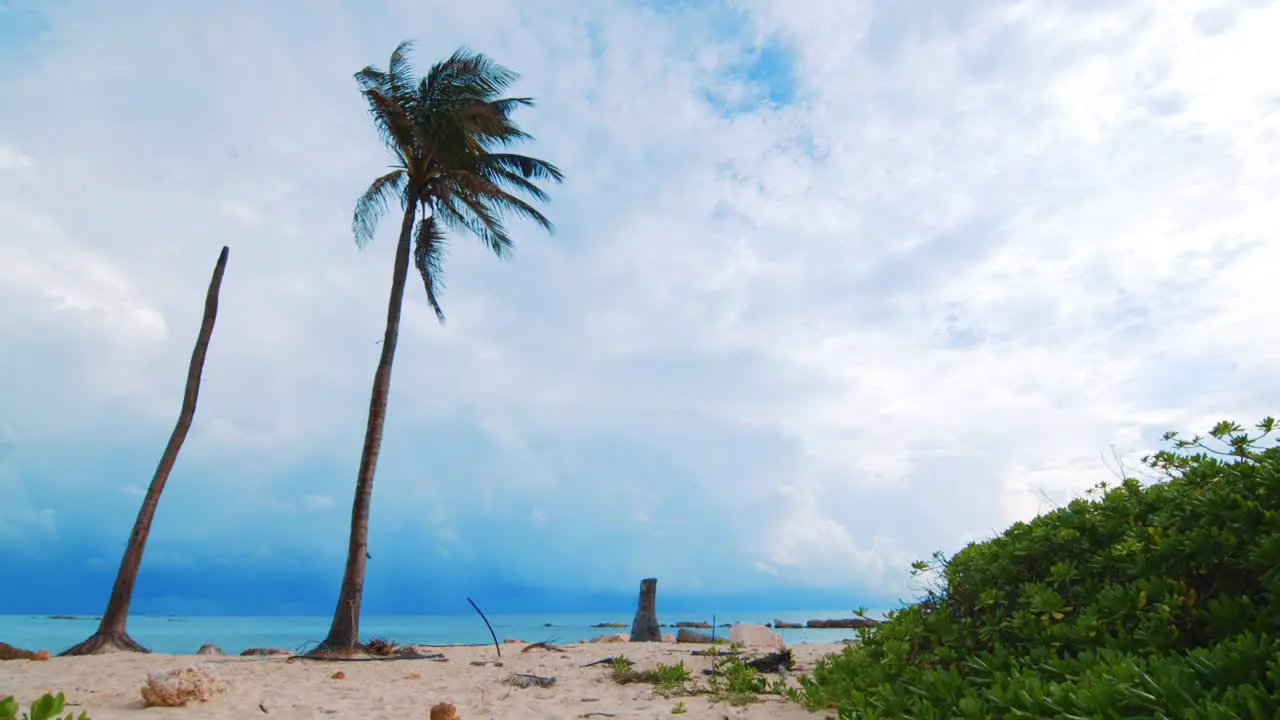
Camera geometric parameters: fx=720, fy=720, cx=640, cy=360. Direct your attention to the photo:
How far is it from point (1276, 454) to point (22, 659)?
1428 cm

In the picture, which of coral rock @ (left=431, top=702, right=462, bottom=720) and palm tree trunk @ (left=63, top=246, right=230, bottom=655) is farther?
palm tree trunk @ (left=63, top=246, right=230, bottom=655)

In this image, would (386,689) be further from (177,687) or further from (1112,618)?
(1112,618)

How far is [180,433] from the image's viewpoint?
13117mm

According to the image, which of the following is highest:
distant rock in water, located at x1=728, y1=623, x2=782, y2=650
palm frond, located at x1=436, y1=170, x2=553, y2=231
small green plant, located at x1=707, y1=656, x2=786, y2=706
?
palm frond, located at x1=436, y1=170, x2=553, y2=231

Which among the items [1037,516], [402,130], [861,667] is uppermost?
[402,130]

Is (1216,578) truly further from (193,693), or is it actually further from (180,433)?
(180,433)

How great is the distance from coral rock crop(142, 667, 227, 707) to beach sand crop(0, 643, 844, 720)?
0.10 metres

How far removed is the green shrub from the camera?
2361 millimetres

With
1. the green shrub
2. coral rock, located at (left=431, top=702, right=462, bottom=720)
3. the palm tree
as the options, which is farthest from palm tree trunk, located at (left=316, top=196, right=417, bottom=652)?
the green shrub

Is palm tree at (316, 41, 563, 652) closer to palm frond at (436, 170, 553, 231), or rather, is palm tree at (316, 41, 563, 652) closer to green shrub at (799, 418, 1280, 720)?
palm frond at (436, 170, 553, 231)

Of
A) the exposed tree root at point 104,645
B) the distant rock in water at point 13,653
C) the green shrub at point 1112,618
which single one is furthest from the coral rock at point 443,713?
the exposed tree root at point 104,645

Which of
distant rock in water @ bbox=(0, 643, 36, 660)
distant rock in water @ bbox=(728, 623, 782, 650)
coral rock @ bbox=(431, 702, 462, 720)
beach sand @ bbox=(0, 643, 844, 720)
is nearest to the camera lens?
coral rock @ bbox=(431, 702, 462, 720)

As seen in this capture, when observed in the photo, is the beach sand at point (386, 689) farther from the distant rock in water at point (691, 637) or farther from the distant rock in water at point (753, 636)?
the distant rock in water at point (691, 637)

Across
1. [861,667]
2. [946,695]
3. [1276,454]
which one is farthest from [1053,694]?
[1276,454]
